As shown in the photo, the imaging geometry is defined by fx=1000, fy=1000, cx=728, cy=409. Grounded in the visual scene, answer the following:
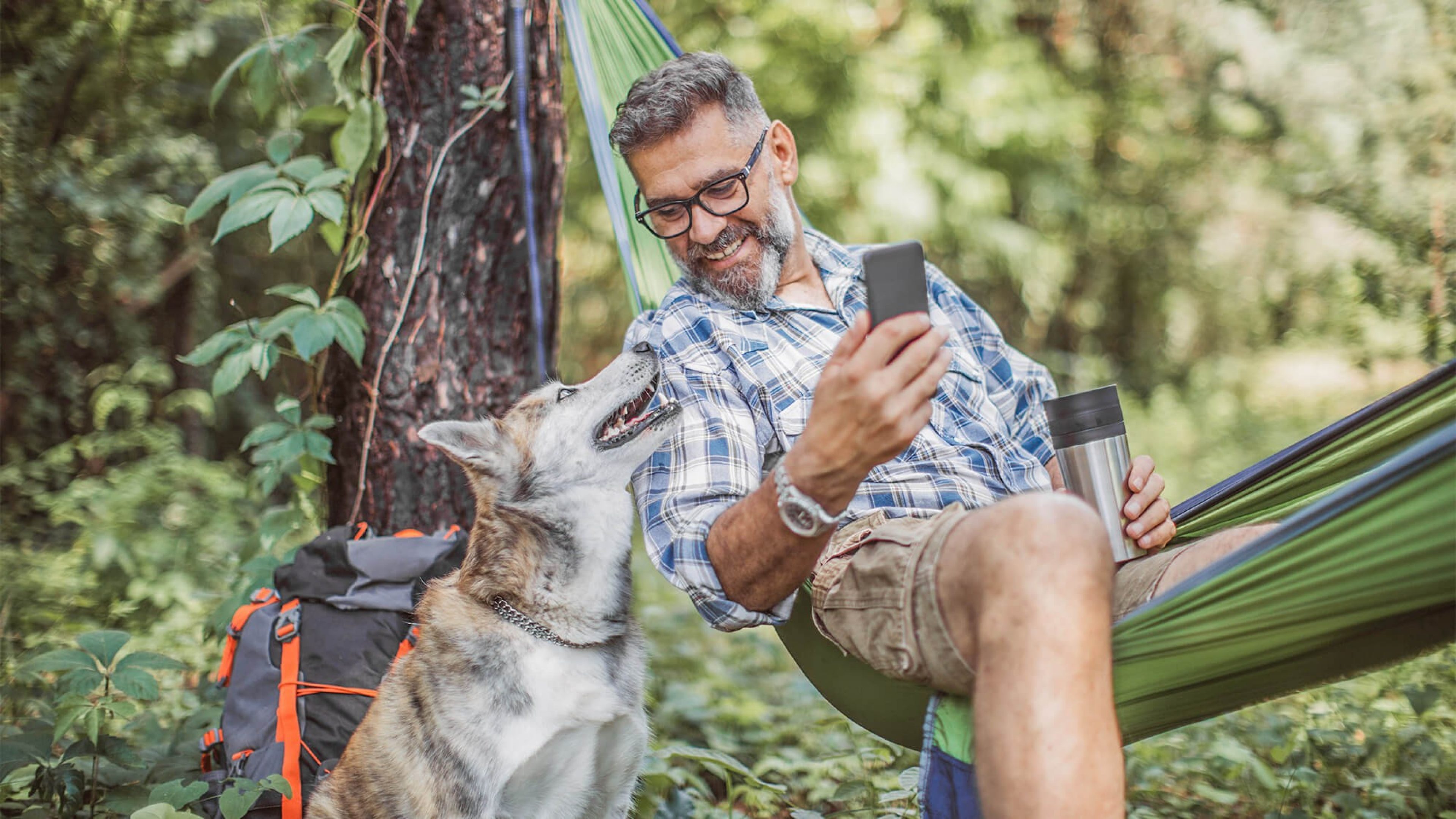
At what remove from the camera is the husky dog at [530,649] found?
6.42 ft

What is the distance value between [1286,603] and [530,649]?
4.48 feet

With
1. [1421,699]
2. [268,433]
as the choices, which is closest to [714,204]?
[268,433]

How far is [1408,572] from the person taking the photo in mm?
1312

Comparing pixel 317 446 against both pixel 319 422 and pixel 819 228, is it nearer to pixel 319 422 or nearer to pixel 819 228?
pixel 319 422

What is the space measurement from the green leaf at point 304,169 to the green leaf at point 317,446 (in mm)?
689

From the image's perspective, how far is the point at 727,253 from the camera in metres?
2.21

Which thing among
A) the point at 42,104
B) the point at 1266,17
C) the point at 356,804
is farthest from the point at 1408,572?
the point at 1266,17

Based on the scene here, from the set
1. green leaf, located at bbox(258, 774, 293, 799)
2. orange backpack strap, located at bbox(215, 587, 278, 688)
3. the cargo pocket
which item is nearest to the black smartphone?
the cargo pocket

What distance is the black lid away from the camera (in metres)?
1.79

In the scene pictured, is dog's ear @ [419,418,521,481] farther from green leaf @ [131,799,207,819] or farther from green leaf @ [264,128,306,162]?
green leaf @ [264,128,306,162]

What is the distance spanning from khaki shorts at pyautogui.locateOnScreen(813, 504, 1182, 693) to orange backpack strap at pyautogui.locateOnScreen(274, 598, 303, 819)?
1.20 metres

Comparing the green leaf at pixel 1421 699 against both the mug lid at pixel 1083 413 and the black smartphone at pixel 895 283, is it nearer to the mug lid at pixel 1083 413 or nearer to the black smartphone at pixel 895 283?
the mug lid at pixel 1083 413

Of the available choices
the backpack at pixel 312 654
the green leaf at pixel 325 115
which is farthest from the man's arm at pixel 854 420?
the green leaf at pixel 325 115

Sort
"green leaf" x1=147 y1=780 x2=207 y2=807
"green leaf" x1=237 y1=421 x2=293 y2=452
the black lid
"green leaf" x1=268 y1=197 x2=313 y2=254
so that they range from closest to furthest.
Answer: the black lid → "green leaf" x1=147 y1=780 x2=207 y2=807 → "green leaf" x1=268 y1=197 x2=313 y2=254 → "green leaf" x1=237 y1=421 x2=293 y2=452
